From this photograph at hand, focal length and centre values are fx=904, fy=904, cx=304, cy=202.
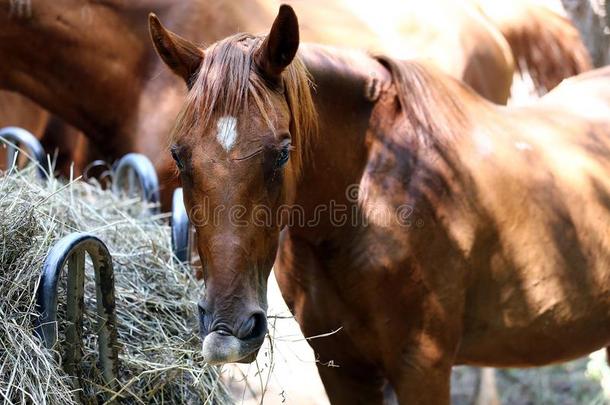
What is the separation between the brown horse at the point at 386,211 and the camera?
1916mm

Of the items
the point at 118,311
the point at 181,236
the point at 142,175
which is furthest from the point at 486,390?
the point at 118,311

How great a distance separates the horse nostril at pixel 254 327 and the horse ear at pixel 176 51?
0.57 m

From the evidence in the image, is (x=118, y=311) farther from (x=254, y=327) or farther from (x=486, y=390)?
(x=486, y=390)

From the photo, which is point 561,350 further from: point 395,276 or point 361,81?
point 361,81

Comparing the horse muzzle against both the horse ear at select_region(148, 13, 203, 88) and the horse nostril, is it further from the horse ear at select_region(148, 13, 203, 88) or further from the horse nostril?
the horse ear at select_region(148, 13, 203, 88)

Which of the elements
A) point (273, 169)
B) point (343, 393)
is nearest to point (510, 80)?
point (343, 393)

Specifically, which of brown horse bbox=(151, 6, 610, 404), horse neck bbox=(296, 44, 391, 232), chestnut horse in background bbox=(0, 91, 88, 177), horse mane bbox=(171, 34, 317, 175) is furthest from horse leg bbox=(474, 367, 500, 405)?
Result: horse mane bbox=(171, 34, 317, 175)

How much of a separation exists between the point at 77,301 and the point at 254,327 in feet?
1.27

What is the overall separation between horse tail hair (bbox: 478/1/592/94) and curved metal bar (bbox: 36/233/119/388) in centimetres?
310

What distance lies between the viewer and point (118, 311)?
218 cm

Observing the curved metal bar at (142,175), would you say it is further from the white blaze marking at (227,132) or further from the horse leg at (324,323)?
the white blaze marking at (227,132)

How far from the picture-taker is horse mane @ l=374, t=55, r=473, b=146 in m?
2.47

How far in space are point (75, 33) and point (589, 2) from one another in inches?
110

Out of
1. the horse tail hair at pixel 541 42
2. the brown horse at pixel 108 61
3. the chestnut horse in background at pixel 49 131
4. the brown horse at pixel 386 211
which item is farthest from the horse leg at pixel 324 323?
the horse tail hair at pixel 541 42
